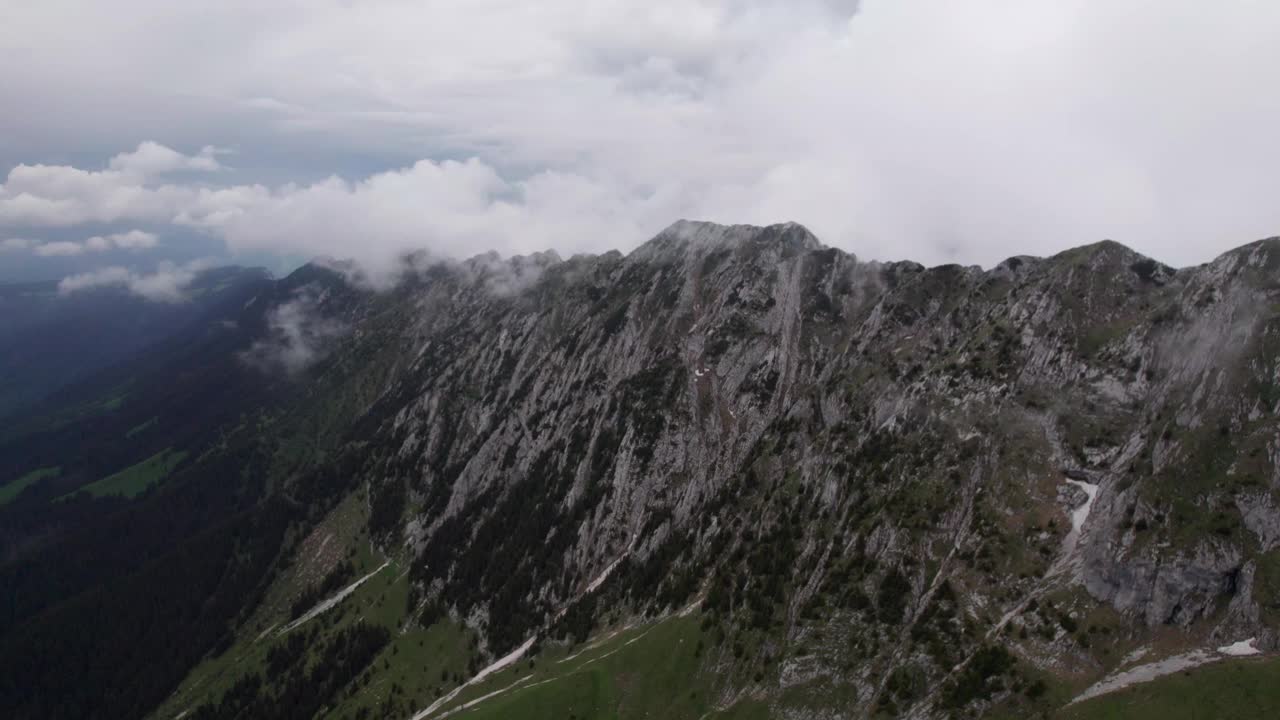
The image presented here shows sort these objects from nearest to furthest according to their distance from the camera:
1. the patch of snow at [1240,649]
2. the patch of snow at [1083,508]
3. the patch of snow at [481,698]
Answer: the patch of snow at [1240,649] < the patch of snow at [1083,508] < the patch of snow at [481,698]

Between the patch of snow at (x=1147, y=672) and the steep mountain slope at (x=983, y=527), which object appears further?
the steep mountain slope at (x=983, y=527)

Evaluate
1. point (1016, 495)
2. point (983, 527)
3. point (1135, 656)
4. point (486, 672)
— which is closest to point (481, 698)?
point (486, 672)

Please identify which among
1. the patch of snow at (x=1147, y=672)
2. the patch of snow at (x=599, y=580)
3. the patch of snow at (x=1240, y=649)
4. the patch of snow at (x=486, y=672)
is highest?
the patch of snow at (x=1240, y=649)

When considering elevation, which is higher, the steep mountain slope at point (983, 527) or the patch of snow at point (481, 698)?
the steep mountain slope at point (983, 527)

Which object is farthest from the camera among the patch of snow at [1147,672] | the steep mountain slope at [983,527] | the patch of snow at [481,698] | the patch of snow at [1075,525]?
the patch of snow at [481,698]

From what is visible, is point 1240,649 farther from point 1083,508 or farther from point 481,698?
point 481,698

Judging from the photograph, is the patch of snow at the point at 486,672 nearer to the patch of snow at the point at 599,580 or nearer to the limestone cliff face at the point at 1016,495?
the limestone cliff face at the point at 1016,495

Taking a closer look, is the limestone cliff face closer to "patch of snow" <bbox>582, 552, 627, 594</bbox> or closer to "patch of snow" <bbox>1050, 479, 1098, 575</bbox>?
"patch of snow" <bbox>1050, 479, 1098, 575</bbox>

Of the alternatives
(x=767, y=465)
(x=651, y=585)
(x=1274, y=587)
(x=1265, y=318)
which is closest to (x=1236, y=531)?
(x=1274, y=587)

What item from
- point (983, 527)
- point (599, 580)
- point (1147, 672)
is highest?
point (983, 527)

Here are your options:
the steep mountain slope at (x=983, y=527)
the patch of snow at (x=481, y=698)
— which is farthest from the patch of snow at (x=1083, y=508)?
the patch of snow at (x=481, y=698)
